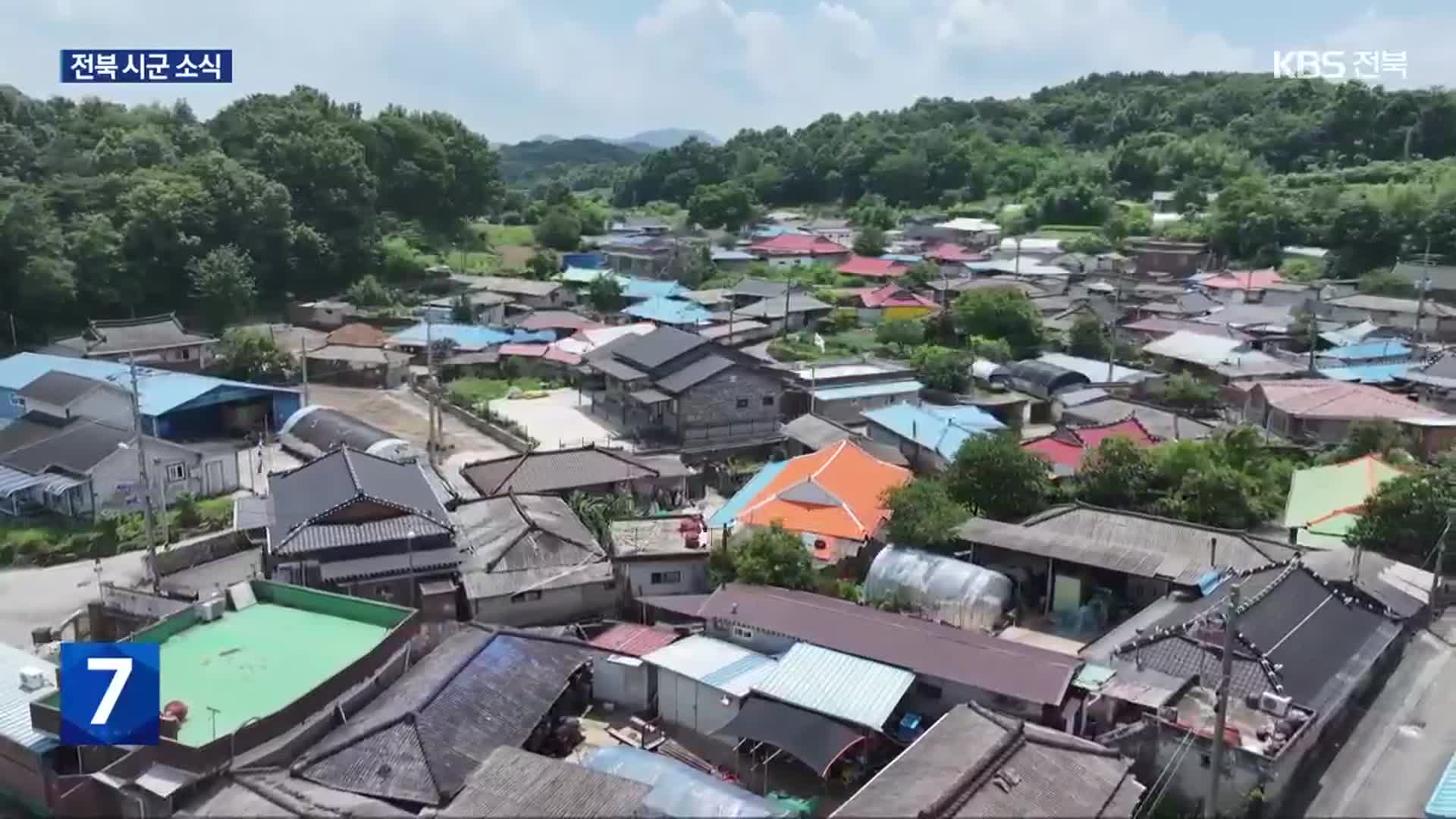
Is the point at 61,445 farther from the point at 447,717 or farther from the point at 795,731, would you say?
the point at 795,731

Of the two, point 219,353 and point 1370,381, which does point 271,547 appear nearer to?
point 219,353

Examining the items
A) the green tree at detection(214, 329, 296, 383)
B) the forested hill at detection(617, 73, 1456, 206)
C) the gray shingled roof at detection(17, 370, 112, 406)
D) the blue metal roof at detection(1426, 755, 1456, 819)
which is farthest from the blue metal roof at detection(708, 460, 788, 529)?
the forested hill at detection(617, 73, 1456, 206)

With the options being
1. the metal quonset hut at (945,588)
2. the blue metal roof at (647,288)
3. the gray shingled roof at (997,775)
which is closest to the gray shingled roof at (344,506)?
the metal quonset hut at (945,588)

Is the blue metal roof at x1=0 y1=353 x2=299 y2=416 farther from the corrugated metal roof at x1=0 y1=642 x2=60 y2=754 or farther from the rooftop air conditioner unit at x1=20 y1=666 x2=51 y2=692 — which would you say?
the rooftop air conditioner unit at x1=20 y1=666 x2=51 y2=692

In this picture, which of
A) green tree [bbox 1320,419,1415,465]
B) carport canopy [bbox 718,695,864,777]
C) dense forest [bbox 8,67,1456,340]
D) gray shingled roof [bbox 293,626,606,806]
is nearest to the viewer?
gray shingled roof [bbox 293,626,606,806]

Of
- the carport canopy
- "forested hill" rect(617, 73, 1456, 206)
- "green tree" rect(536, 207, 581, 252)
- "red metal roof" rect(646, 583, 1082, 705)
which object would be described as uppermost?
"forested hill" rect(617, 73, 1456, 206)

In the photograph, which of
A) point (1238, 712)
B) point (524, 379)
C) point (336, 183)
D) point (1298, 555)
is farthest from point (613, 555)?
point (336, 183)
